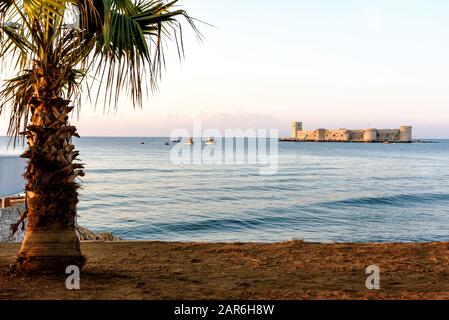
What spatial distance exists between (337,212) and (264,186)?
14745 millimetres

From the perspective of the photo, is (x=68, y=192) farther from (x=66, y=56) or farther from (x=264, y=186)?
(x=264, y=186)

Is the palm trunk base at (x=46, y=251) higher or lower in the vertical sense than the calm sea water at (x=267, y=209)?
higher

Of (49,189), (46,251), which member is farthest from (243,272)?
(49,189)

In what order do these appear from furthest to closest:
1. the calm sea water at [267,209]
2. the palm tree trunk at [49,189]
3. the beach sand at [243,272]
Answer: the calm sea water at [267,209] → the palm tree trunk at [49,189] → the beach sand at [243,272]

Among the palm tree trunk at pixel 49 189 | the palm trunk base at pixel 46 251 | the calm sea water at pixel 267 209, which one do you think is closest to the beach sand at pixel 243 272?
the palm trunk base at pixel 46 251

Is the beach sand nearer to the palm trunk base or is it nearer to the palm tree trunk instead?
the palm trunk base

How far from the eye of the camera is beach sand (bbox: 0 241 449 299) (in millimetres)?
6113

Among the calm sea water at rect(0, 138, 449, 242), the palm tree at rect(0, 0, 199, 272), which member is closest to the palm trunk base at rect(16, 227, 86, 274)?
the palm tree at rect(0, 0, 199, 272)

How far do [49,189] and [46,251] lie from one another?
2.93ft

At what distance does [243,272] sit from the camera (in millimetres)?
7480

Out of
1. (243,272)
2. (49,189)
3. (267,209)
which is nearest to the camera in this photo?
(49,189)

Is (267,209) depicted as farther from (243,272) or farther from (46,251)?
(46,251)

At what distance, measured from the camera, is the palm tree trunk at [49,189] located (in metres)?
6.74

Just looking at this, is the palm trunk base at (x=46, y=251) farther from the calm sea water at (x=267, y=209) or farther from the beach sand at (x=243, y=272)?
the calm sea water at (x=267, y=209)
